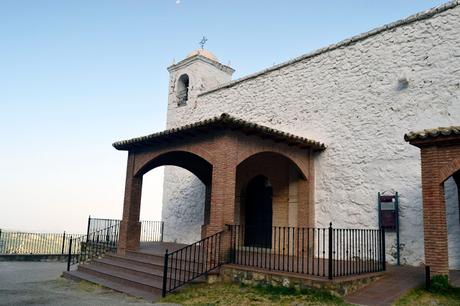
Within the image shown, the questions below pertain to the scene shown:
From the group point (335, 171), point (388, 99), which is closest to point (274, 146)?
point (335, 171)

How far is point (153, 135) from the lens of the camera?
36.0ft

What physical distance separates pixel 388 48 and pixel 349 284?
6.59 m

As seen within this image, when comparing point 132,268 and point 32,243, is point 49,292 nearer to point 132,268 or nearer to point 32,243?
point 132,268

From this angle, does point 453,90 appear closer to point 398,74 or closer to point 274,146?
point 398,74

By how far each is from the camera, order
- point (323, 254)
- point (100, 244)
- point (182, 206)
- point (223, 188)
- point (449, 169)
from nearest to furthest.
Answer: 1. point (449, 169)
2. point (323, 254)
3. point (223, 188)
4. point (100, 244)
5. point (182, 206)

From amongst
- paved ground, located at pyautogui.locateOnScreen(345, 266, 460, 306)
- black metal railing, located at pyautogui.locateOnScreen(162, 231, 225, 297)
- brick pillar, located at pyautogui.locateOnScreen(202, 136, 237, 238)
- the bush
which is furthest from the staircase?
the bush

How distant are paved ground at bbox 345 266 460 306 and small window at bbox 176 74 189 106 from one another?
1156 centimetres

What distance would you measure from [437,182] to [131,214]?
827 centimetres

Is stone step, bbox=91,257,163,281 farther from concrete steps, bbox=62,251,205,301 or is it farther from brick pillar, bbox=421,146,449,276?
brick pillar, bbox=421,146,449,276

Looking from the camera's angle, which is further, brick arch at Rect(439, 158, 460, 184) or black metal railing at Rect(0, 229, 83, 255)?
black metal railing at Rect(0, 229, 83, 255)

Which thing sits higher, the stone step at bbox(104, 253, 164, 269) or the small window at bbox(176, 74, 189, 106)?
the small window at bbox(176, 74, 189, 106)

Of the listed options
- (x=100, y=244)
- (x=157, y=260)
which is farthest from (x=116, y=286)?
(x=100, y=244)

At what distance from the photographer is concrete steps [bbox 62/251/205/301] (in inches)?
338

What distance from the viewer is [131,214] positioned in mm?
11828
